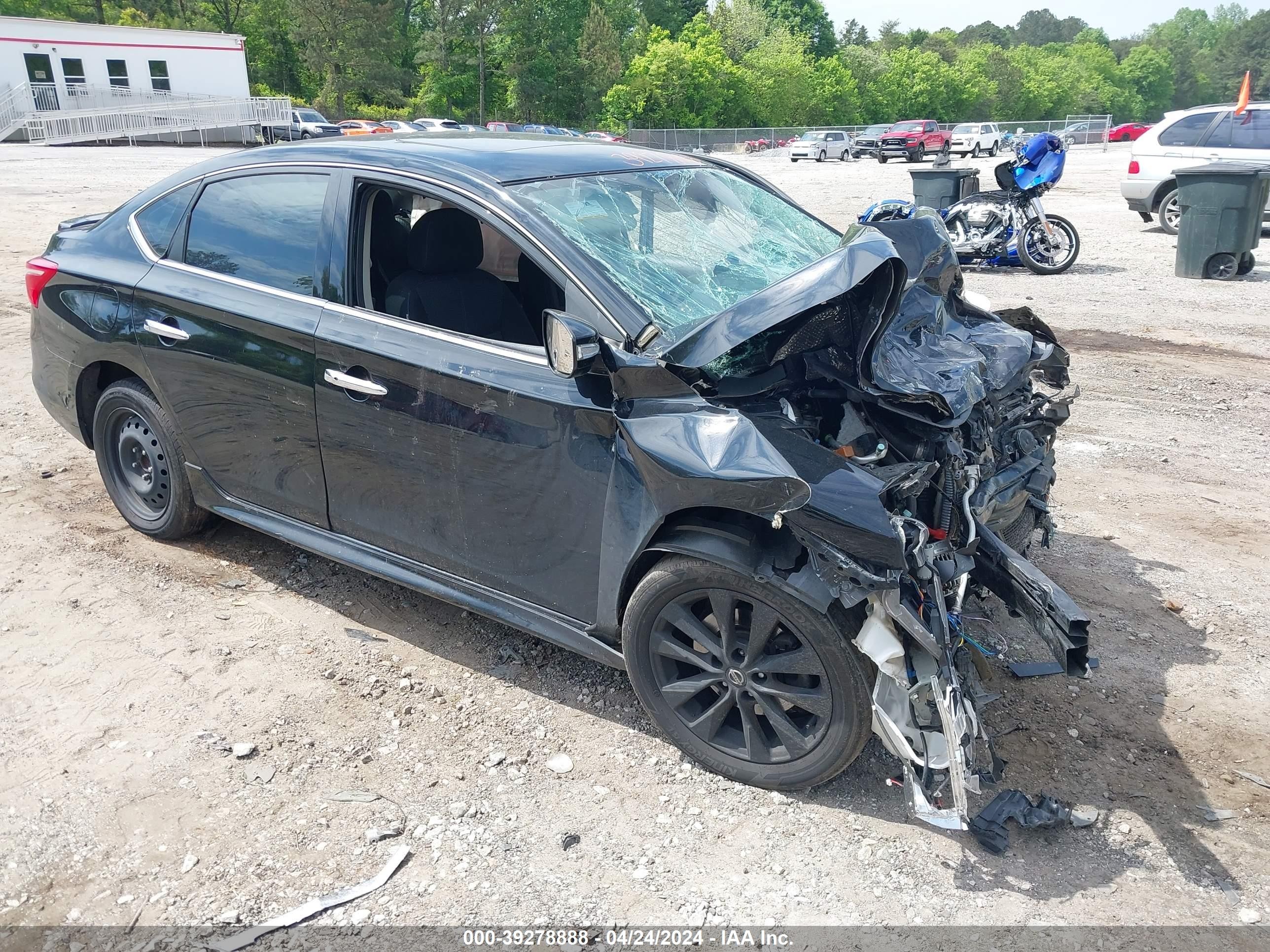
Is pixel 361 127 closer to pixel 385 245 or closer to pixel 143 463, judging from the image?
pixel 143 463

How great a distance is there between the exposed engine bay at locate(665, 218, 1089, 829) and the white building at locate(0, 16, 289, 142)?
45309mm

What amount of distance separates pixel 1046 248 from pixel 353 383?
10663 millimetres

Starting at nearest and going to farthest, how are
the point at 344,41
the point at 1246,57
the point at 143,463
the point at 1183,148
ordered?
the point at 143,463, the point at 1183,148, the point at 344,41, the point at 1246,57

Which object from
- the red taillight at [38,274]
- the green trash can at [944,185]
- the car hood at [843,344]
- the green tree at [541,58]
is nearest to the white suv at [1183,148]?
the green trash can at [944,185]

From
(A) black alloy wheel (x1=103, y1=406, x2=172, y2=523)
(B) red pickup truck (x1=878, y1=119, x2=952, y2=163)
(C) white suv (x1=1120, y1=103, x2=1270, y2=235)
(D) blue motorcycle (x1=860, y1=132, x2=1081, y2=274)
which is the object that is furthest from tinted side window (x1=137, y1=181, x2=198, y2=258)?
(B) red pickup truck (x1=878, y1=119, x2=952, y2=163)

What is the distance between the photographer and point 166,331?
13.4 ft

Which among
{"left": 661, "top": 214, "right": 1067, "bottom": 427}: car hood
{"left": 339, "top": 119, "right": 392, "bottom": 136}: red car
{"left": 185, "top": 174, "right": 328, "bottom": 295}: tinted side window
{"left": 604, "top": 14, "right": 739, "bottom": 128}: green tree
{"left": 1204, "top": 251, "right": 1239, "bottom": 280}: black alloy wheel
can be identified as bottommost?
{"left": 1204, "top": 251, "right": 1239, "bottom": 280}: black alloy wheel

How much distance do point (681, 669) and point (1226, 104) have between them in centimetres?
1532

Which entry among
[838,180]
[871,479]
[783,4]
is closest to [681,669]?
[871,479]

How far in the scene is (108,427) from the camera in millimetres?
4598

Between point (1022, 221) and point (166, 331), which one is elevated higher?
point (166, 331)

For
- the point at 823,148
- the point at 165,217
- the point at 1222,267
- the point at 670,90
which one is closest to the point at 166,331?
the point at 165,217

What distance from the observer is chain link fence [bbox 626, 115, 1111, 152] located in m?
53.9

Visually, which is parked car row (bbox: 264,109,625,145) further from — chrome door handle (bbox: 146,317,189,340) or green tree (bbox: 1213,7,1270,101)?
green tree (bbox: 1213,7,1270,101)
